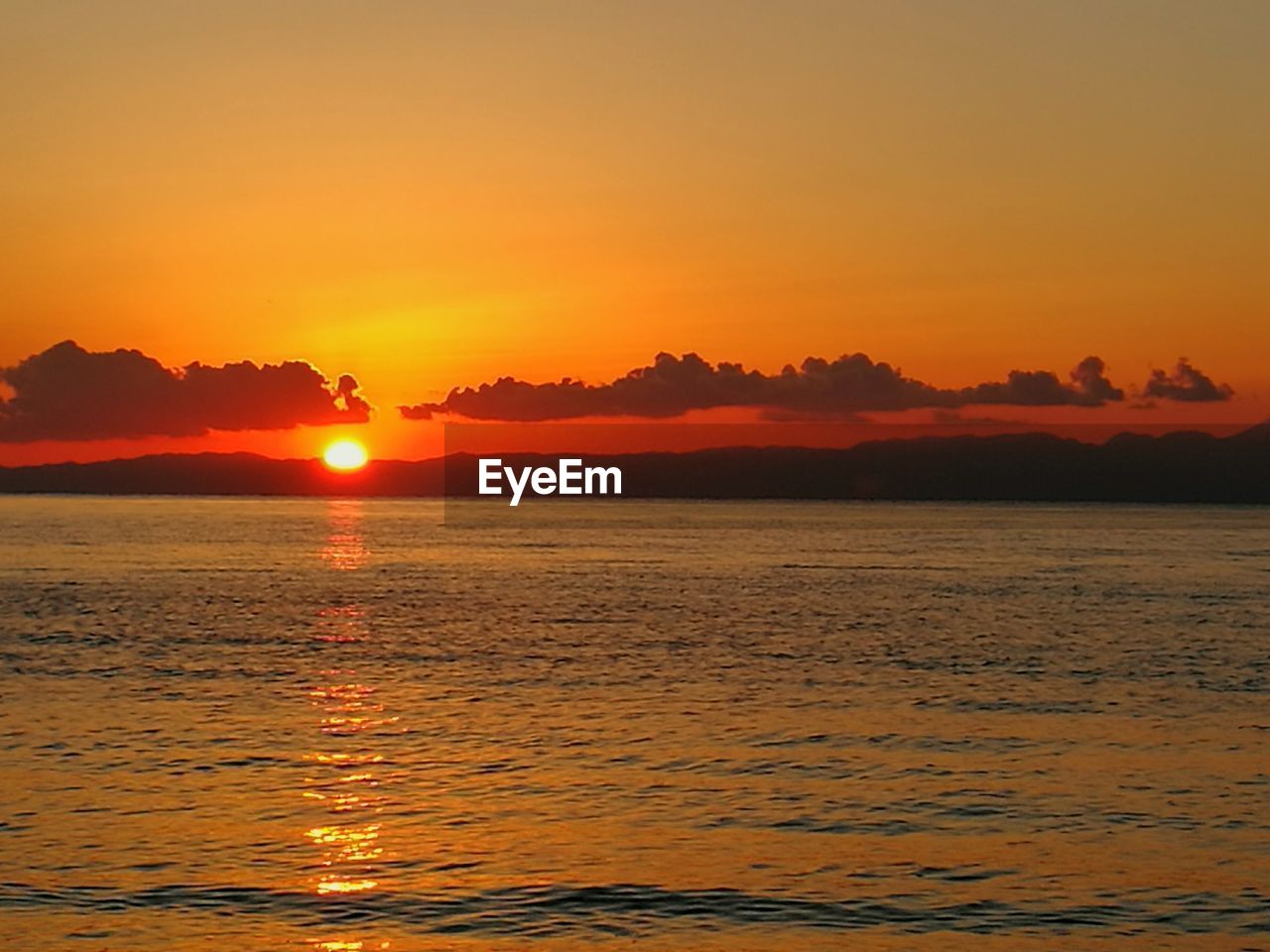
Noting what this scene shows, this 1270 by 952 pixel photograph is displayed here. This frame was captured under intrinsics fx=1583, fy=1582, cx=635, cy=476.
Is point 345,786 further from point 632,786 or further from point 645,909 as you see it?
point 645,909

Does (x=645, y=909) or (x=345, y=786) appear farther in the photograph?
(x=345, y=786)

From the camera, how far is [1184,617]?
82.2m

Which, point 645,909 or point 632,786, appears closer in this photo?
point 645,909

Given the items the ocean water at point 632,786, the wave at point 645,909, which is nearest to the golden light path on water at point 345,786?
the ocean water at point 632,786

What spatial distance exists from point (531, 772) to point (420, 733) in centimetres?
671

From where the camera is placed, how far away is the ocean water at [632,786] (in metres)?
24.7

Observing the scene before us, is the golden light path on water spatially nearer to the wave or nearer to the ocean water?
the ocean water

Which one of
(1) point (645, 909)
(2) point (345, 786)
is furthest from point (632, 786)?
(1) point (645, 909)

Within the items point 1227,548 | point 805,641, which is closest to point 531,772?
point 805,641

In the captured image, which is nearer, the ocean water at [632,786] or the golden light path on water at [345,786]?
the ocean water at [632,786]

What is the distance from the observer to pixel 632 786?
34.5 meters

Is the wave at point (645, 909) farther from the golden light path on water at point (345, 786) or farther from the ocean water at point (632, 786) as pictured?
the golden light path on water at point (345, 786)

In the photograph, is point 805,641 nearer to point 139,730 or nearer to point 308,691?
point 308,691

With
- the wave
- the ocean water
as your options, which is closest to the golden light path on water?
the ocean water
